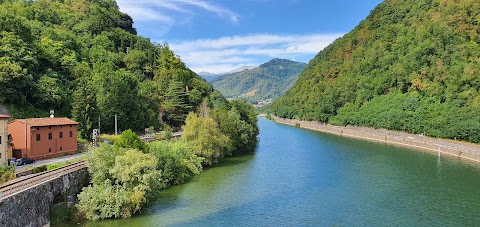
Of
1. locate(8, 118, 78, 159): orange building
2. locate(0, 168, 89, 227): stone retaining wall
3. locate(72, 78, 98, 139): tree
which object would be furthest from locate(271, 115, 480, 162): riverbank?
locate(8, 118, 78, 159): orange building

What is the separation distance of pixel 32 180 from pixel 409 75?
86879 millimetres

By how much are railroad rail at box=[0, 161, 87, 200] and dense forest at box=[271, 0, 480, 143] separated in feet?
192

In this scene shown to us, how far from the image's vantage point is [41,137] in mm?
37031

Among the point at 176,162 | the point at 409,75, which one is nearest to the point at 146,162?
the point at 176,162

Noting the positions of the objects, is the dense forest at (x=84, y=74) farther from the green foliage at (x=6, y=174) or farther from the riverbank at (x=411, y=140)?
the riverbank at (x=411, y=140)

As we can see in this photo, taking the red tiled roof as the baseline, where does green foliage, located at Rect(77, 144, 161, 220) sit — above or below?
below

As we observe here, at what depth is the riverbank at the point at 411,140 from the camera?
2255 inches

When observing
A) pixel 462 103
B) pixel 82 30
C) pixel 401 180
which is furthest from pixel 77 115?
pixel 462 103

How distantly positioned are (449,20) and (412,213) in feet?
247

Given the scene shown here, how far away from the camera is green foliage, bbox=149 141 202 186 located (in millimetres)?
38125

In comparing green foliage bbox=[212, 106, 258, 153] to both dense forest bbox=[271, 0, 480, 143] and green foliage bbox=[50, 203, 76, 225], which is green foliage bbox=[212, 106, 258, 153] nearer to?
green foliage bbox=[50, 203, 76, 225]

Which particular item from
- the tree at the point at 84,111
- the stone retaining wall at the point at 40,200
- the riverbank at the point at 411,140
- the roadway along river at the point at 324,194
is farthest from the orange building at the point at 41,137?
the riverbank at the point at 411,140

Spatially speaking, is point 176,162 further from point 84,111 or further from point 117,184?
point 84,111

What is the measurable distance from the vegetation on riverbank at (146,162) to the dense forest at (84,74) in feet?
42.4
